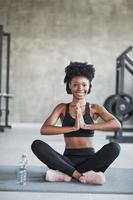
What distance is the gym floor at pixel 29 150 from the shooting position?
3.01 meters

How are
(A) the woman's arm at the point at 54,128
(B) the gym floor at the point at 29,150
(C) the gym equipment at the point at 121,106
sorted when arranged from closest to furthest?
(B) the gym floor at the point at 29,150, (A) the woman's arm at the point at 54,128, (C) the gym equipment at the point at 121,106

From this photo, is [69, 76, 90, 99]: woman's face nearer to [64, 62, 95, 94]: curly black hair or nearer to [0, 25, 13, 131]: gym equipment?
[64, 62, 95, 94]: curly black hair

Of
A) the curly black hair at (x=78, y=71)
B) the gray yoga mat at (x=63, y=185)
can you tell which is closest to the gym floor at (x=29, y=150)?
the gray yoga mat at (x=63, y=185)

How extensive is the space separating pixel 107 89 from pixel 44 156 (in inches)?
214

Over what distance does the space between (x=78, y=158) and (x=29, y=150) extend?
1972 mm

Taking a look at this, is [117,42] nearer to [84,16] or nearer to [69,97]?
[84,16]

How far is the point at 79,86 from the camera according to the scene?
349 centimetres

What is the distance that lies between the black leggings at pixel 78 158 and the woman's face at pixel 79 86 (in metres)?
0.47

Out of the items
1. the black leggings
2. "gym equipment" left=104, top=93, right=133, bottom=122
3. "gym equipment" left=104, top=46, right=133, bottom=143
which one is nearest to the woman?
the black leggings

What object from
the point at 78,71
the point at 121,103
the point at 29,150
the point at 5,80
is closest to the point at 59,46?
the point at 5,80

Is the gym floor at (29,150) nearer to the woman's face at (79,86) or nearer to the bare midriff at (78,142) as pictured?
the bare midriff at (78,142)

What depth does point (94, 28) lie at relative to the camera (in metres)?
8.71

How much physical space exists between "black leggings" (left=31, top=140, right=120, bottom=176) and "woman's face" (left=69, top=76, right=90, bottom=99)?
1.54ft

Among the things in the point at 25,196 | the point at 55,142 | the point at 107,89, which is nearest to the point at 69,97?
the point at 107,89
